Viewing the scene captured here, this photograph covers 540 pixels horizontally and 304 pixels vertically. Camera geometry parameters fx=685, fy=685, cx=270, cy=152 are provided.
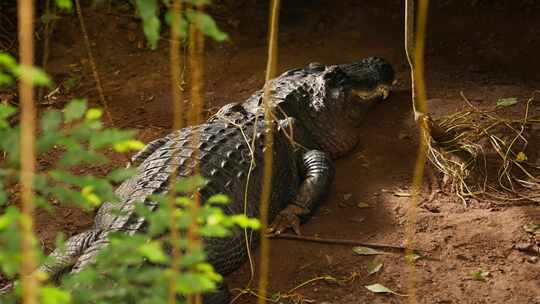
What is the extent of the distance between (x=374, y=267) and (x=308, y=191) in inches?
28.6

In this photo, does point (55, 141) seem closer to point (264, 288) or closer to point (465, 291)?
point (264, 288)

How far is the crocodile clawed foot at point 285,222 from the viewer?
3.99m

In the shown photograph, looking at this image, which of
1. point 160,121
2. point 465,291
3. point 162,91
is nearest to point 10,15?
point 162,91

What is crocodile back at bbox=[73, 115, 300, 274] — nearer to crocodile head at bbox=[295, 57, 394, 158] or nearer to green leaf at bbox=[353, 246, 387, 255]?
crocodile head at bbox=[295, 57, 394, 158]

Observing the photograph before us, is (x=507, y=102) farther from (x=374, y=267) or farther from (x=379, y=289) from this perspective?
(x=379, y=289)

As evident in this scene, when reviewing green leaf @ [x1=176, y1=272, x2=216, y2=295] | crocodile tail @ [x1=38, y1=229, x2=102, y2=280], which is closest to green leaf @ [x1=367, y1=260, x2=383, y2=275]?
crocodile tail @ [x1=38, y1=229, x2=102, y2=280]

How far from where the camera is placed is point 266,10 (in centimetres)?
676

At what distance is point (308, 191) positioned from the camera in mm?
4145

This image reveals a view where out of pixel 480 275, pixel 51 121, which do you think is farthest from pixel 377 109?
pixel 51 121

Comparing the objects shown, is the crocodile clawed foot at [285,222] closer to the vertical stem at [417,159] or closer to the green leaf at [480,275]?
the vertical stem at [417,159]

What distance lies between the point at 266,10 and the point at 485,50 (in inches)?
87.4

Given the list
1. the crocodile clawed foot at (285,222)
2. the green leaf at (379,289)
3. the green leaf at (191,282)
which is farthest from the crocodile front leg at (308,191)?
the green leaf at (191,282)

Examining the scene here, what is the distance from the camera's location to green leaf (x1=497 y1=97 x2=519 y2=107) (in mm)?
4703

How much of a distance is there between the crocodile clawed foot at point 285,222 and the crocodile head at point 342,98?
0.80 m
